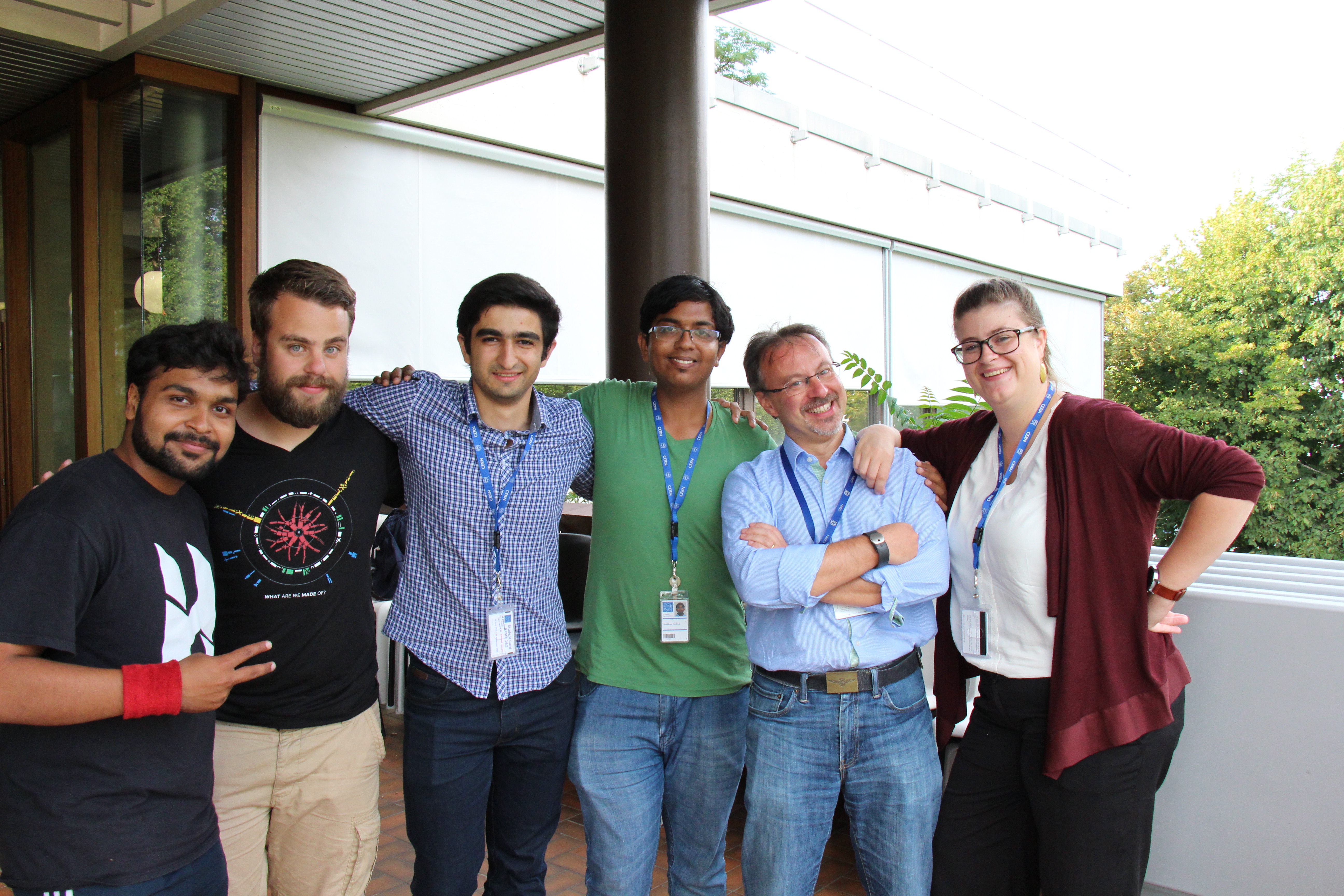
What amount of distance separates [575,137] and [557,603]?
750 cm

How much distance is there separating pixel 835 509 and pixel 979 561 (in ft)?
1.19

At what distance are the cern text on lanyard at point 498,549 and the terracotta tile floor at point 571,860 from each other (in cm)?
120

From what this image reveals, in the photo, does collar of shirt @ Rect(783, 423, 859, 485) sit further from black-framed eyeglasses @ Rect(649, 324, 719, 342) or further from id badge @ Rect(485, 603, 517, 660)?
id badge @ Rect(485, 603, 517, 660)

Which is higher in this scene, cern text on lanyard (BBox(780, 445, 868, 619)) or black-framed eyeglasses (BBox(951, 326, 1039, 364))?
black-framed eyeglasses (BBox(951, 326, 1039, 364))

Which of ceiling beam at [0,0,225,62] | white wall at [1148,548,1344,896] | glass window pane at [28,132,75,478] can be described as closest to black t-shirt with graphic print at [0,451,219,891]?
white wall at [1148,548,1344,896]

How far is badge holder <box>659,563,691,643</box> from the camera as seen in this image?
7.04 ft

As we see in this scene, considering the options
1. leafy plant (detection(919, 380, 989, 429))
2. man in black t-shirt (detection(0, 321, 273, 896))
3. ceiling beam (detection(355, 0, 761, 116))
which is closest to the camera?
man in black t-shirt (detection(0, 321, 273, 896))

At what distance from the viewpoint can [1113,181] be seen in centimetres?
2008

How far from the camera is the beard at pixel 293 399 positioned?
6.57ft

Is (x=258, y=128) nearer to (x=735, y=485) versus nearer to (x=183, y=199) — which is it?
(x=183, y=199)

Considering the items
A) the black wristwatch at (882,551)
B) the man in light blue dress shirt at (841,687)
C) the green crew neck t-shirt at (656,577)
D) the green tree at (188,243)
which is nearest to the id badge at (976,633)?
the man in light blue dress shirt at (841,687)

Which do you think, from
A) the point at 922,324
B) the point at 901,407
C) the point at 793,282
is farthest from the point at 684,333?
the point at 922,324

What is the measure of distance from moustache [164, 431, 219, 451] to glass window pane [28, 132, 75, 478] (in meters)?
5.54

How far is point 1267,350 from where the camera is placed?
23.6 metres
